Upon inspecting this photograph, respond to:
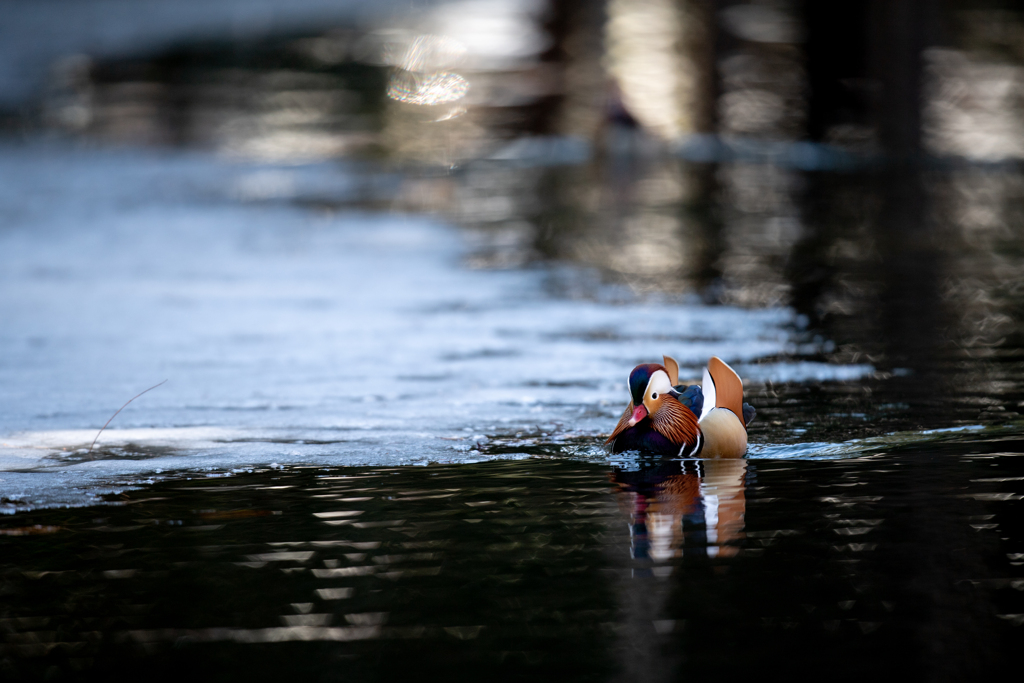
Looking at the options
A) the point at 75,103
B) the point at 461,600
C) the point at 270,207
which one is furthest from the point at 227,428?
the point at 75,103

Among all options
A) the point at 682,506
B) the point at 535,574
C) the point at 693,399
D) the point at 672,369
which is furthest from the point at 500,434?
the point at 535,574

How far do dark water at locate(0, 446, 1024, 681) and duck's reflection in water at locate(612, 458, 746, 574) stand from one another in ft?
0.05

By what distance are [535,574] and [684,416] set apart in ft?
4.76

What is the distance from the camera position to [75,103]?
89.7ft

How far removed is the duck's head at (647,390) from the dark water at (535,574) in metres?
0.28

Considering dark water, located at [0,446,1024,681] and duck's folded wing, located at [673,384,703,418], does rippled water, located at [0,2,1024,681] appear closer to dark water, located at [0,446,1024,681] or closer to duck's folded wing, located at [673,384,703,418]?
dark water, located at [0,446,1024,681]

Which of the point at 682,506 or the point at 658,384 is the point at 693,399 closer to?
the point at 658,384

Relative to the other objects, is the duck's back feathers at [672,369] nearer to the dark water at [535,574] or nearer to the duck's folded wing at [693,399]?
the duck's folded wing at [693,399]

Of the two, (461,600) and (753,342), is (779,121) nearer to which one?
(753,342)

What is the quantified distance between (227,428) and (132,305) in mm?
4111

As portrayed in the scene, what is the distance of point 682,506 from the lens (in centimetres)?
470

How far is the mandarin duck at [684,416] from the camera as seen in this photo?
518cm

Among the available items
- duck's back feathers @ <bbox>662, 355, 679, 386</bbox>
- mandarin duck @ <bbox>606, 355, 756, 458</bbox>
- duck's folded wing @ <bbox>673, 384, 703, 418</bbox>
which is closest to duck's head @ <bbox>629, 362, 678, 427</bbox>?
mandarin duck @ <bbox>606, 355, 756, 458</bbox>

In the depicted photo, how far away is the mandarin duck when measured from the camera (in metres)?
5.18
